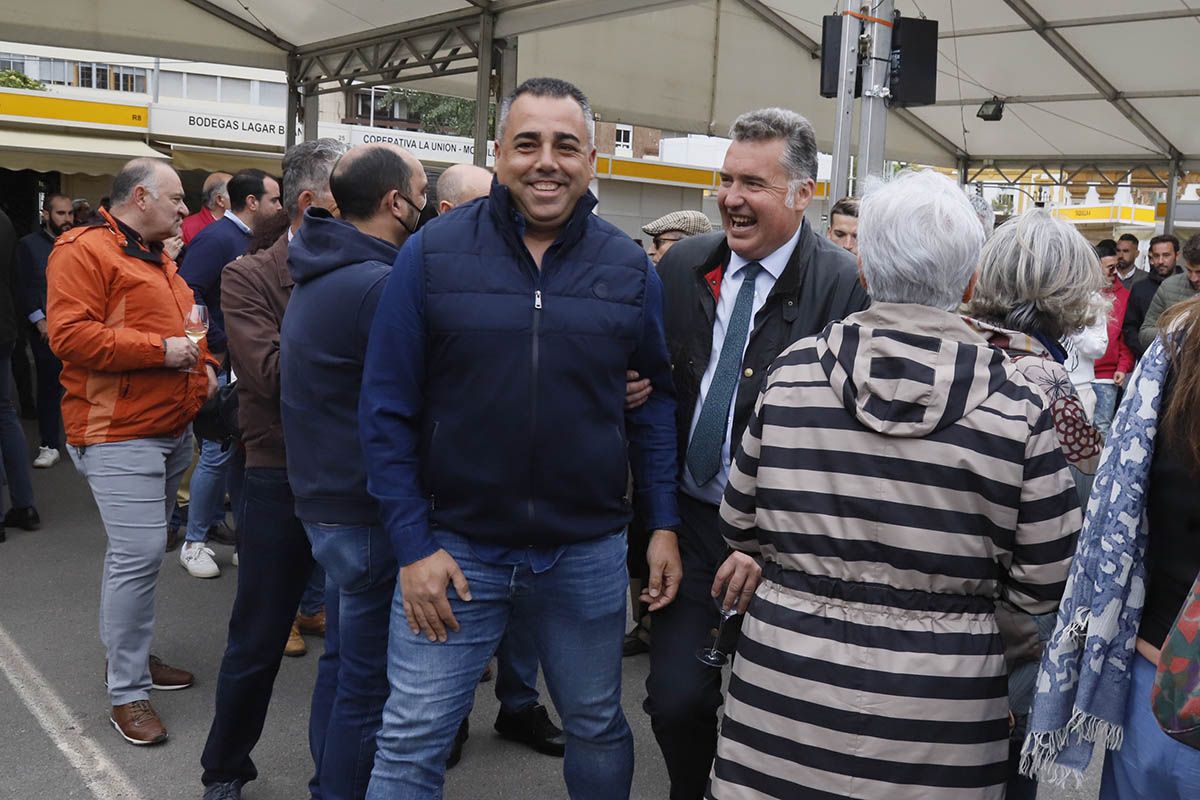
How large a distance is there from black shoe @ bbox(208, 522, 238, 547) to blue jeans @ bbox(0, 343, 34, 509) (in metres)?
1.18

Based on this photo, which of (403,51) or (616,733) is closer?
(616,733)

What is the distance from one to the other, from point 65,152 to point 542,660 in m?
13.8

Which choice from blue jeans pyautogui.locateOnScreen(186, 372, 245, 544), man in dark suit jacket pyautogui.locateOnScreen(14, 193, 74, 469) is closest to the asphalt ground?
blue jeans pyautogui.locateOnScreen(186, 372, 245, 544)

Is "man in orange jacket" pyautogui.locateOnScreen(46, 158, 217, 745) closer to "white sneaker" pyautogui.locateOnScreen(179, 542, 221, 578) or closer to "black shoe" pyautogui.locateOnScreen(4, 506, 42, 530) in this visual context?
"white sneaker" pyautogui.locateOnScreen(179, 542, 221, 578)

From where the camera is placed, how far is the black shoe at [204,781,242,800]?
3.29m

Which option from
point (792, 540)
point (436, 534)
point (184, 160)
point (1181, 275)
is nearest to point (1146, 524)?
point (792, 540)

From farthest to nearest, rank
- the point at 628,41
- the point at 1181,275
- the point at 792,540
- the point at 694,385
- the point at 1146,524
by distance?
the point at 628,41
the point at 1181,275
the point at 694,385
the point at 792,540
the point at 1146,524

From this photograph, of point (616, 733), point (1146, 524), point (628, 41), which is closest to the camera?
point (1146, 524)

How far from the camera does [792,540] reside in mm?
2021

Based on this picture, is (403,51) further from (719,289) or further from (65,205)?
(719,289)

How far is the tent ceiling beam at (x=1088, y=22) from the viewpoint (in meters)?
10.1

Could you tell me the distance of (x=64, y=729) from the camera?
12.8 feet

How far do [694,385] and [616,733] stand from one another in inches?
35.4

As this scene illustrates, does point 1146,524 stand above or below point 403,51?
below
